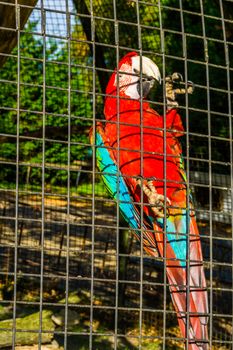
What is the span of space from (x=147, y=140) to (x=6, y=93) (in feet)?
15.7

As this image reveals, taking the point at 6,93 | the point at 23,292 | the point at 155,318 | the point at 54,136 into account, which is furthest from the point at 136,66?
the point at 6,93

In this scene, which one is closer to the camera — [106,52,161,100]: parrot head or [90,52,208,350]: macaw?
[90,52,208,350]: macaw

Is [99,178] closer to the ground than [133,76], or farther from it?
closer to the ground

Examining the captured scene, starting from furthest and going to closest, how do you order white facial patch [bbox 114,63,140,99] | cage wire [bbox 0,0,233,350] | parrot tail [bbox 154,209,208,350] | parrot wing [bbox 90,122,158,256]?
cage wire [bbox 0,0,233,350] < white facial patch [bbox 114,63,140,99] < parrot wing [bbox 90,122,158,256] < parrot tail [bbox 154,209,208,350]

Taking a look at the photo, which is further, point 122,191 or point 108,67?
point 108,67

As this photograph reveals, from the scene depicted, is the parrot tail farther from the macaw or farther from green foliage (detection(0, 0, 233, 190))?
green foliage (detection(0, 0, 233, 190))

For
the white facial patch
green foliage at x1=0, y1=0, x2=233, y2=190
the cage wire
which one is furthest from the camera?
green foliage at x1=0, y1=0, x2=233, y2=190

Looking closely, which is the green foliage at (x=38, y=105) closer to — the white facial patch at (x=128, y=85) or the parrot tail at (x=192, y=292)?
the white facial patch at (x=128, y=85)

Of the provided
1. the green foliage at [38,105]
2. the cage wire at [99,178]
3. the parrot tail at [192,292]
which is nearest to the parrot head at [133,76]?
the cage wire at [99,178]

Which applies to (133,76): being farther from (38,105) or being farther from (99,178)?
(38,105)

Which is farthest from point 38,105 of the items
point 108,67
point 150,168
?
point 150,168

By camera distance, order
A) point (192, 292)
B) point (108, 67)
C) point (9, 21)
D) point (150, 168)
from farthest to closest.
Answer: point (108, 67)
point (150, 168)
point (192, 292)
point (9, 21)

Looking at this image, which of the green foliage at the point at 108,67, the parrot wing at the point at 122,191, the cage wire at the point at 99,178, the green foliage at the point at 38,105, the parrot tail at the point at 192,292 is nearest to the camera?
the parrot tail at the point at 192,292

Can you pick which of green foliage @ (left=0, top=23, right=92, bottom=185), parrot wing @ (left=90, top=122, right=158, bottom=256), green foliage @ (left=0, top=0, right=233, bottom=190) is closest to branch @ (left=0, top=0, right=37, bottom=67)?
parrot wing @ (left=90, top=122, right=158, bottom=256)
